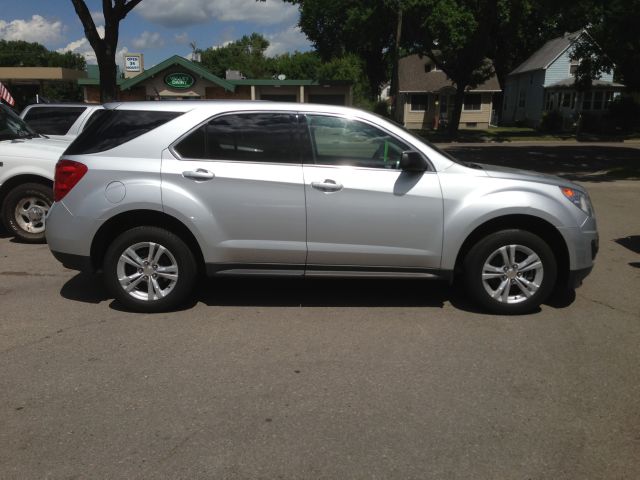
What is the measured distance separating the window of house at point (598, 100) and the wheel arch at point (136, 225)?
43.0 metres

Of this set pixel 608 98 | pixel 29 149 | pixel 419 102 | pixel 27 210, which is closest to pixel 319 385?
pixel 27 210

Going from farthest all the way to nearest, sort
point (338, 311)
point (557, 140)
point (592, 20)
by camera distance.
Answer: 1. point (557, 140)
2. point (592, 20)
3. point (338, 311)

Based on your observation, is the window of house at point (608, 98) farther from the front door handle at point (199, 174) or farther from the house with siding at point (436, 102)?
the front door handle at point (199, 174)

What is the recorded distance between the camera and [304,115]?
197 inches

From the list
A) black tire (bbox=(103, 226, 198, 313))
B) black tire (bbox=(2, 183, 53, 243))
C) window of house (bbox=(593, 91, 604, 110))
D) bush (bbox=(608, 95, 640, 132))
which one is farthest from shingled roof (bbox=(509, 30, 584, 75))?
black tire (bbox=(103, 226, 198, 313))

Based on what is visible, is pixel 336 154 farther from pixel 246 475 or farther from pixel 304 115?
pixel 246 475

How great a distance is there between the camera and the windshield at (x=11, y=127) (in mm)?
8039

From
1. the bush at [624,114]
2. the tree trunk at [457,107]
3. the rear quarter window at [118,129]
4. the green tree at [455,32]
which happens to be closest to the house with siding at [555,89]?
the bush at [624,114]

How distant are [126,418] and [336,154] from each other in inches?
108

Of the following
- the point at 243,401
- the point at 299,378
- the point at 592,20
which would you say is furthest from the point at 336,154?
the point at 592,20

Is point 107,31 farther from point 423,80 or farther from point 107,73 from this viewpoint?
point 423,80

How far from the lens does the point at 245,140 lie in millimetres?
4969

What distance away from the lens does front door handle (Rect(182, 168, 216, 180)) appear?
15.8ft

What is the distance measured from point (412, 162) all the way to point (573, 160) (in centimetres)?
1845
